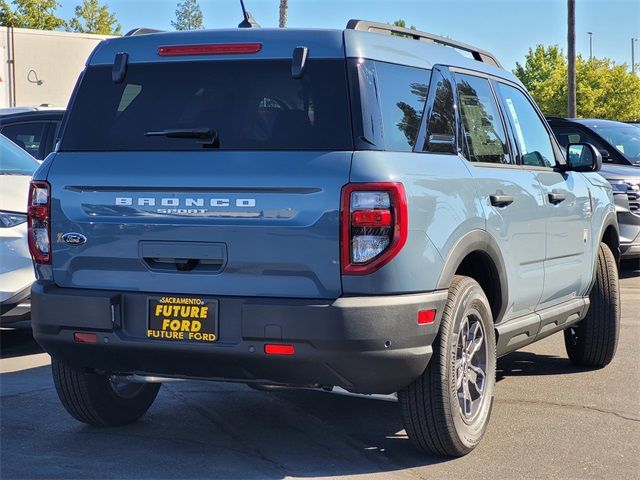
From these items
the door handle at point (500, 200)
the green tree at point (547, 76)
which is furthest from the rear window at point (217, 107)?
the green tree at point (547, 76)

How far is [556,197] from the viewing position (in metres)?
6.13

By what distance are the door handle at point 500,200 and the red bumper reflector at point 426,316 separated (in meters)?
0.93

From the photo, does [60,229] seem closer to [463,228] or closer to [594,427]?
[463,228]

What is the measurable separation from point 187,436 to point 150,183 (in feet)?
4.74

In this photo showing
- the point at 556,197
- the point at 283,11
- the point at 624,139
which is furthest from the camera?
the point at 283,11

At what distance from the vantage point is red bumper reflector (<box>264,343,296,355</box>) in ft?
14.2

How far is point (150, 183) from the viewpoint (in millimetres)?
4586

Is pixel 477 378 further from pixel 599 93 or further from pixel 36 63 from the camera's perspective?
pixel 599 93

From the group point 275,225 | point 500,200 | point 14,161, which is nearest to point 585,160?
point 500,200

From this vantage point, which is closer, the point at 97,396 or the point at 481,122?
the point at 97,396

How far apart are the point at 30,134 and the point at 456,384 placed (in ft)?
22.0

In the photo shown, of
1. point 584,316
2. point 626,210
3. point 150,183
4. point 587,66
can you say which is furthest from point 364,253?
point 587,66

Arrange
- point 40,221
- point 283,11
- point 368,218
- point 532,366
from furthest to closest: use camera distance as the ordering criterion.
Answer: point 283,11, point 532,366, point 40,221, point 368,218

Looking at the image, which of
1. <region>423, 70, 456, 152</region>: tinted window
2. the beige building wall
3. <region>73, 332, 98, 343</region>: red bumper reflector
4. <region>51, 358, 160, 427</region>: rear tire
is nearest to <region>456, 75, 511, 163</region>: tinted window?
<region>423, 70, 456, 152</region>: tinted window
